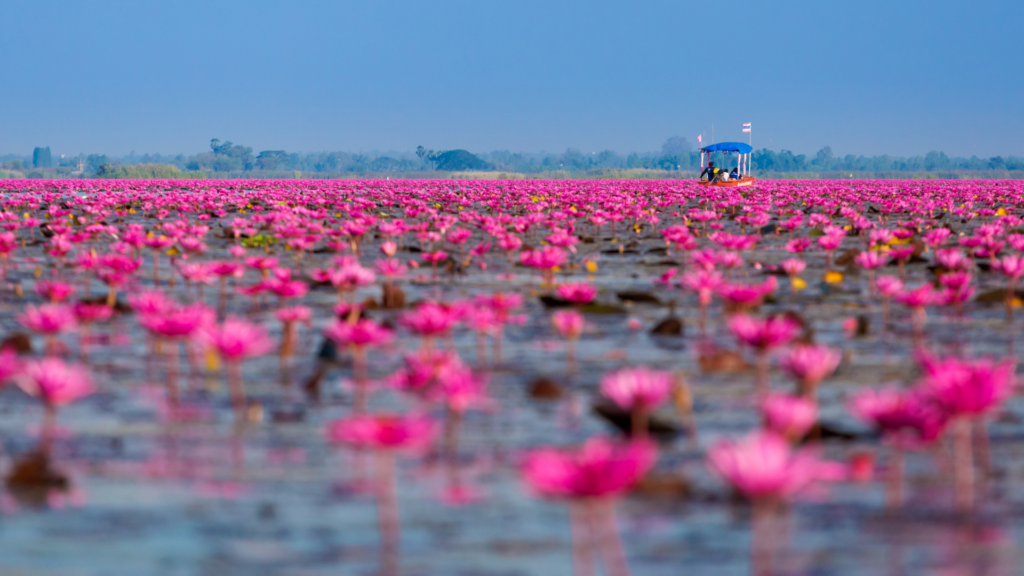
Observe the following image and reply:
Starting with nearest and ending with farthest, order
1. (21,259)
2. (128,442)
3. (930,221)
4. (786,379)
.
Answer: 1. (128,442)
2. (786,379)
3. (21,259)
4. (930,221)

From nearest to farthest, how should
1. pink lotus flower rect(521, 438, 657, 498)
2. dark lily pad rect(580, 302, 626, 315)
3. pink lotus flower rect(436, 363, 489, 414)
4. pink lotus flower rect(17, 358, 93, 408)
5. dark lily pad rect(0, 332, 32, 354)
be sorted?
1. pink lotus flower rect(521, 438, 657, 498)
2. pink lotus flower rect(436, 363, 489, 414)
3. pink lotus flower rect(17, 358, 93, 408)
4. dark lily pad rect(0, 332, 32, 354)
5. dark lily pad rect(580, 302, 626, 315)

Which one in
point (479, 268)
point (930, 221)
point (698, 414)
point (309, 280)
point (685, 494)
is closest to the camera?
point (685, 494)

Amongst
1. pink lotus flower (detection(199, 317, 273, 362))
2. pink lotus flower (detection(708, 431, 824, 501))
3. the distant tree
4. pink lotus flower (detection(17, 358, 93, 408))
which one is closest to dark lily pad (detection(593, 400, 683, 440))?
pink lotus flower (detection(199, 317, 273, 362))

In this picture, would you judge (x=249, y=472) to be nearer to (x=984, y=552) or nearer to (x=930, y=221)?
(x=984, y=552)

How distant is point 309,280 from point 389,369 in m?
4.55

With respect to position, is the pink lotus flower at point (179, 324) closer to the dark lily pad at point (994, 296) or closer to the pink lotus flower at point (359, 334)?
the pink lotus flower at point (359, 334)

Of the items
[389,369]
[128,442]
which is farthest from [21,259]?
[128,442]

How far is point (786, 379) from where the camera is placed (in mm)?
5277

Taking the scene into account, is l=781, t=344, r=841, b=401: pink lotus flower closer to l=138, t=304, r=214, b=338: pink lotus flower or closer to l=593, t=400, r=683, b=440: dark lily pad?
l=593, t=400, r=683, b=440: dark lily pad

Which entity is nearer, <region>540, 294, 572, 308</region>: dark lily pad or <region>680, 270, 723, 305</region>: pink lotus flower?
<region>680, 270, 723, 305</region>: pink lotus flower

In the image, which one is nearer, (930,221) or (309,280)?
(309,280)

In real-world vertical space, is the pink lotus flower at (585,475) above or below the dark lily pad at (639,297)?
above

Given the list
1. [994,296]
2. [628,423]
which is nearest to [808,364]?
[628,423]

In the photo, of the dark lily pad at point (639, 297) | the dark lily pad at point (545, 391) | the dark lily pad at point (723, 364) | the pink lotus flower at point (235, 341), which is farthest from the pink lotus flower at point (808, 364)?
the dark lily pad at point (639, 297)
